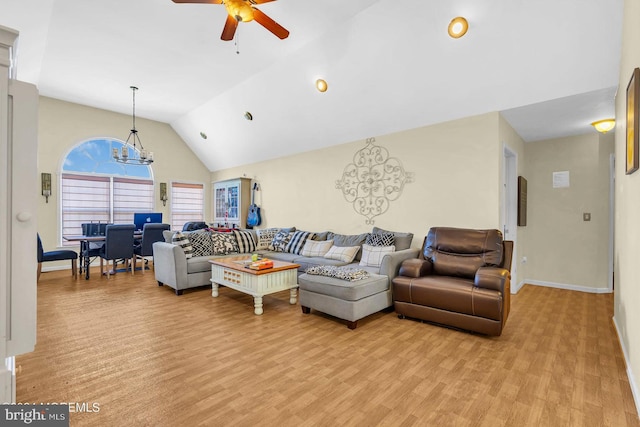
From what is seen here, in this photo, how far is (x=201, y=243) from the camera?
466cm

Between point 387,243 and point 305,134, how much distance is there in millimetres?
2581

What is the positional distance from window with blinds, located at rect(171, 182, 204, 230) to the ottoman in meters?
5.58

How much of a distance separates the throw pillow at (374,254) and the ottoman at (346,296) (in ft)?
1.90

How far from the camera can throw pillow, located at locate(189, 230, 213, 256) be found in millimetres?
4559

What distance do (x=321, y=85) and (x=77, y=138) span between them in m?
5.36

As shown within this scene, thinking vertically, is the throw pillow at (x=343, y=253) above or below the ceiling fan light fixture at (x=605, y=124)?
below

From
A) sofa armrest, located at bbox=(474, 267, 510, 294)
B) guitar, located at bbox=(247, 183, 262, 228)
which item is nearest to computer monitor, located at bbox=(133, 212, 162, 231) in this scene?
guitar, located at bbox=(247, 183, 262, 228)

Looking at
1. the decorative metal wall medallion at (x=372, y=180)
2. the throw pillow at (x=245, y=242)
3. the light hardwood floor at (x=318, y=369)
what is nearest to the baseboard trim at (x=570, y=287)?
the light hardwood floor at (x=318, y=369)

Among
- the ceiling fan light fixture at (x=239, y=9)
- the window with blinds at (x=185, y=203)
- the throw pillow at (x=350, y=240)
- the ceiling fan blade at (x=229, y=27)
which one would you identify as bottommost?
the throw pillow at (x=350, y=240)

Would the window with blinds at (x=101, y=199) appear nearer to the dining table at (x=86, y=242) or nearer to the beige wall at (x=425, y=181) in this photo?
the dining table at (x=86, y=242)

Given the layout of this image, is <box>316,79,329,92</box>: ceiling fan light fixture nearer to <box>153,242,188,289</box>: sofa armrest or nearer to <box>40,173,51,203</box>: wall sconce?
<box>153,242,188,289</box>: sofa armrest

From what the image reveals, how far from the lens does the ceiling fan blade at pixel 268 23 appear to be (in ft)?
8.01

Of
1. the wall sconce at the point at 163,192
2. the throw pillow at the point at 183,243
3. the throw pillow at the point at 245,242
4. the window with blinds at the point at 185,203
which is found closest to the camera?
the throw pillow at the point at 183,243

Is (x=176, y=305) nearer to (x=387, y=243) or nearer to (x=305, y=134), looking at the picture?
(x=387, y=243)
